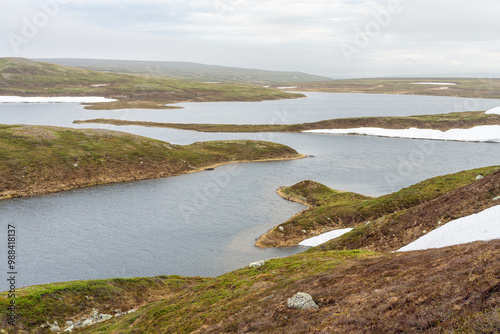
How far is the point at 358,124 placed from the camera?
175000 mm

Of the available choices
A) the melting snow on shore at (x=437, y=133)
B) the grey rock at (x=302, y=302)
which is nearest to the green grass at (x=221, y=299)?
the grey rock at (x=302, y=302)

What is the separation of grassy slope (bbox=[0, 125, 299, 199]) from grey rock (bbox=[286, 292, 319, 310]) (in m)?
72.3

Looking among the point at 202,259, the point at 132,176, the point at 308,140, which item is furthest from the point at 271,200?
the point at 308,140

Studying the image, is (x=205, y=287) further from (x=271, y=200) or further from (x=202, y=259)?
(x=271, y=200)

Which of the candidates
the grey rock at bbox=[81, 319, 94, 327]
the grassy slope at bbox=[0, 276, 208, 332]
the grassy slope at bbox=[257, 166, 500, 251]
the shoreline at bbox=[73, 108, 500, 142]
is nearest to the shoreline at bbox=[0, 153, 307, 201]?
the grassy slope at bbox=[257, 166, 500, 251]

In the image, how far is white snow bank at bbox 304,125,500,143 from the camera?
15138 cm

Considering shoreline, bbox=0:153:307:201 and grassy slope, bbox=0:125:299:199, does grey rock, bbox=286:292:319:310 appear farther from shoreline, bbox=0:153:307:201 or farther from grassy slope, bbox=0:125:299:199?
grassy slope, bbox=0:125:299:199

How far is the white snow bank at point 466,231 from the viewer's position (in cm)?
2900

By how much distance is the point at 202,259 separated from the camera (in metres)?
51.1

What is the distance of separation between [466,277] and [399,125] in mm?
163781

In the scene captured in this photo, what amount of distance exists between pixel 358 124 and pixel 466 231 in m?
149

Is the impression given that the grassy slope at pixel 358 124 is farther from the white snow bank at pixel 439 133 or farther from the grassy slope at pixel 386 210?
the grassy slope at pixel 386 210

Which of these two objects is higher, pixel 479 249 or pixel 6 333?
pixel 479 249

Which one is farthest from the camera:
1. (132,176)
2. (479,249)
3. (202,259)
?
(132,176)
